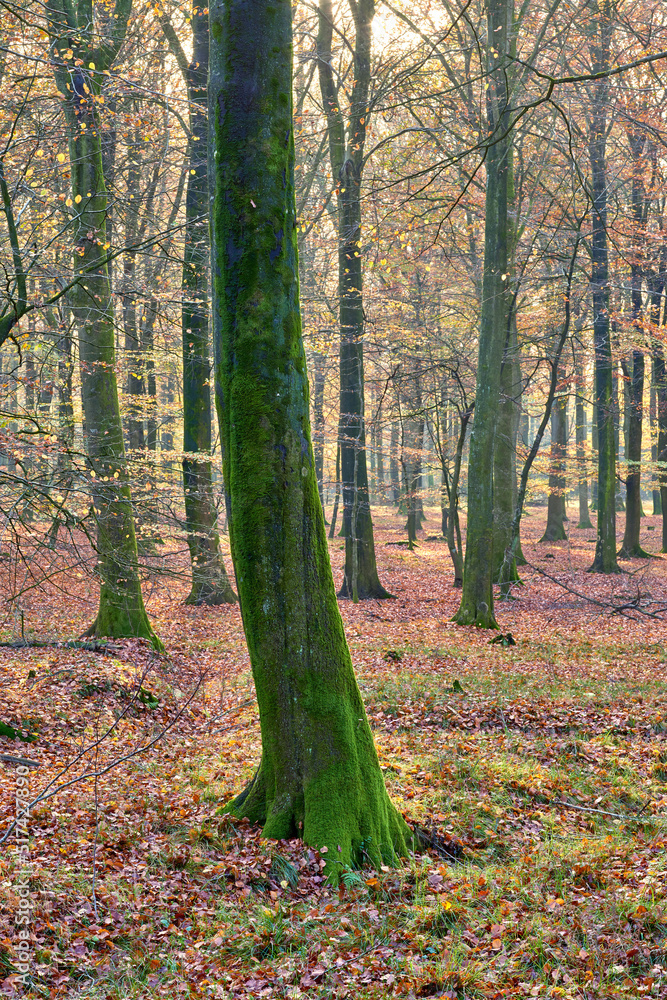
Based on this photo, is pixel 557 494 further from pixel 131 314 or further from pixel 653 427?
pixel 131 314

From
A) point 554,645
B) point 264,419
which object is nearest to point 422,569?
point 554,645

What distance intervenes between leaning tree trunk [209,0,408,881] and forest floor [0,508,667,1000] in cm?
45

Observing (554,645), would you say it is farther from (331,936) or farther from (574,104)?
(574,104)

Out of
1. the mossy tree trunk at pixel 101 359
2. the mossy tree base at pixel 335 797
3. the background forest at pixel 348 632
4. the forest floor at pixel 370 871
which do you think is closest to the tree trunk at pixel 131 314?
the background forest at pixel 348 632

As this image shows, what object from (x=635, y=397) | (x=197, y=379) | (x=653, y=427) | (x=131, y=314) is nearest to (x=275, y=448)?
(x=197, y=379)

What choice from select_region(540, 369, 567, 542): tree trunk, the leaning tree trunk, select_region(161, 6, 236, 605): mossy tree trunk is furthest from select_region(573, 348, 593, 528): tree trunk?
the leaning tree trunk

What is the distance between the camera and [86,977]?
127 inches

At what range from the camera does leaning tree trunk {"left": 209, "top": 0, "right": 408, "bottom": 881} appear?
14.0ft

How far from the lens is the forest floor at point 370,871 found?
11.0 feet

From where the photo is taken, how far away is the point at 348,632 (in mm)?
12438

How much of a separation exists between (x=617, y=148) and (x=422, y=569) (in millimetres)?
13980

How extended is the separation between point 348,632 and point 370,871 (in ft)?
27.1

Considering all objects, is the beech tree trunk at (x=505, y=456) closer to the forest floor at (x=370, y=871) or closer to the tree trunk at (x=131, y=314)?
the forest floor at (x=370, y=871)

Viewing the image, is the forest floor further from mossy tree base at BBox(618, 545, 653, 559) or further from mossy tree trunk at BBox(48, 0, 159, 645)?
mossy tree base at BBox(618, 545, 653, 559)
